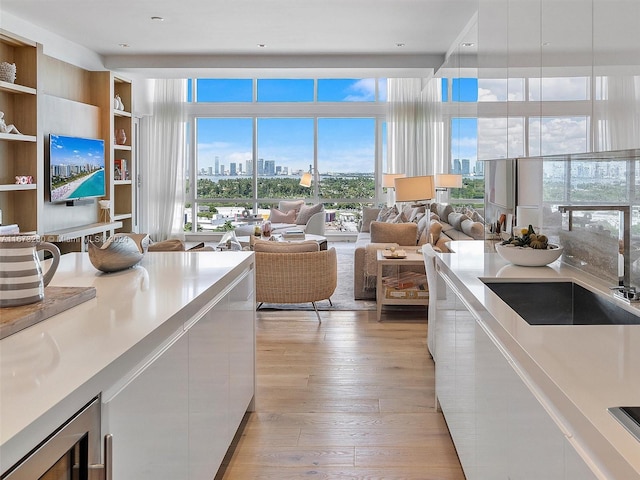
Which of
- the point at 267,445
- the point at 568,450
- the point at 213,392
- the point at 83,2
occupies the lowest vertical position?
the point at 267,445

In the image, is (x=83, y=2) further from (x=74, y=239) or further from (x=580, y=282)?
(x=580, y=282)

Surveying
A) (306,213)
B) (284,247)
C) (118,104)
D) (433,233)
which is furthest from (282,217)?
(284,247)

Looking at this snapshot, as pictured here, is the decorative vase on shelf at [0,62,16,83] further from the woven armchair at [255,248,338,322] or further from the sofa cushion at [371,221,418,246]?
the sofa cushion at [371,221,418,246]

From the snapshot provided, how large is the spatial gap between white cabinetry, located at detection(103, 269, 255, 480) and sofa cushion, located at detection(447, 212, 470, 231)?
405 centimetres

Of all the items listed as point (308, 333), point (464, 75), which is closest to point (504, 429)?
point (308, 333)

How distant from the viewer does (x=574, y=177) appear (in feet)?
9.09

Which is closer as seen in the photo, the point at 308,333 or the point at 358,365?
the point at 358,365

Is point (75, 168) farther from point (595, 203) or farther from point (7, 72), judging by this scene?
point (595, 203)

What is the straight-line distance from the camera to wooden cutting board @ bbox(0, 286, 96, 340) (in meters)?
1.45

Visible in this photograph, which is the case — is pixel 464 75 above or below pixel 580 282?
above

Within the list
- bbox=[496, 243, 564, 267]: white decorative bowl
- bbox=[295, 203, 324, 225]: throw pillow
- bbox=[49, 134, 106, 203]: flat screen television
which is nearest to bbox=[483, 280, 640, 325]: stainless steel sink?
bbox=[496, 243, 564, 267]: white decorative bowl

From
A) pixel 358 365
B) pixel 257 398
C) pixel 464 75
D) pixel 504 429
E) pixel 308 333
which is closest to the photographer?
pixel 504 429

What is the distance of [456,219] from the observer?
6797 mm

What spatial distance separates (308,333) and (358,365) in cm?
91
